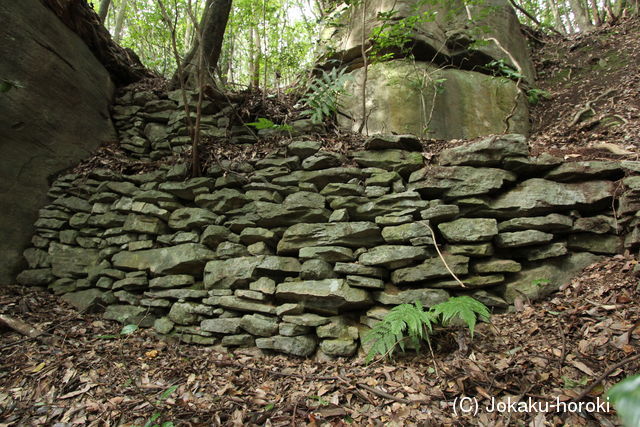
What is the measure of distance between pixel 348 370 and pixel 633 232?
280 cm

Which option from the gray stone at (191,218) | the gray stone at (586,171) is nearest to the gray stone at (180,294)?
the gray stone at (191,218)

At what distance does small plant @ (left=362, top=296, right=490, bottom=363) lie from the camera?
2.39 meters

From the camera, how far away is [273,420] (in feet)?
6.99

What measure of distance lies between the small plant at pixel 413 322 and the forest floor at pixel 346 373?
156 mm

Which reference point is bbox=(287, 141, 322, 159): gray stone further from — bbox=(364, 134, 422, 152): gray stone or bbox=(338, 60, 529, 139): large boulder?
bbox=(338, 60, 529, 139): large boulder

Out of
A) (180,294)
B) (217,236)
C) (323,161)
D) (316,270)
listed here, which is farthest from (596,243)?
(180,294)

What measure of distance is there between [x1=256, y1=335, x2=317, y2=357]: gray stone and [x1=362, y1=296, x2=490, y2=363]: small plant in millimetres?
550

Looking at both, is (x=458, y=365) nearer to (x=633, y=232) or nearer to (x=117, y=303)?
(x=633, y=232)

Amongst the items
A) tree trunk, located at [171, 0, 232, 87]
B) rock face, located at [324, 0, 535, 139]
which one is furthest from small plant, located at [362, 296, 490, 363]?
tree trunk, located at [171, 0, 232, 87]

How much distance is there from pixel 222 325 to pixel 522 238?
307 centimetres

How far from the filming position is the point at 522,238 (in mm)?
2932

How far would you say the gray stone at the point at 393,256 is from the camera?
9.75 feet

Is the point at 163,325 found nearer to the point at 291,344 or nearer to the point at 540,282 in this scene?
the point at 291,344

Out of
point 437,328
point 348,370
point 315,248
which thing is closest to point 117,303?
point 315,248
